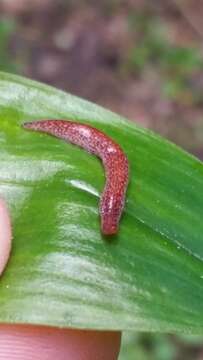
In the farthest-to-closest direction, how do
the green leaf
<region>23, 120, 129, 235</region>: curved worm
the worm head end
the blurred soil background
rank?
the blurred soil background < <region>23, 120, 129, 235</region>: curved worm < the worm head end < the green leaf

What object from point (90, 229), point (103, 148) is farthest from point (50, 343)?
point (103, 148)

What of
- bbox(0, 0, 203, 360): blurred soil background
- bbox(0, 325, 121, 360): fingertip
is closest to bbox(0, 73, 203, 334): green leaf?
bbox(0, 325, 121, 360): fingertip

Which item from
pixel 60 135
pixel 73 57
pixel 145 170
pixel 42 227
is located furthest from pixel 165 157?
pixel 73 57

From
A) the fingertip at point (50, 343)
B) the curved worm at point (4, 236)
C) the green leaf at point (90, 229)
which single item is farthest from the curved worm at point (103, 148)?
the fingertip at point (50, 343)

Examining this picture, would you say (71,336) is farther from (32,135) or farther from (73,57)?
(73,57)

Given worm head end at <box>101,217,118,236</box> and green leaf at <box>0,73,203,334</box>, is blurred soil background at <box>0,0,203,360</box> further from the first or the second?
worm head end at <box>101,217,118,236</box>
